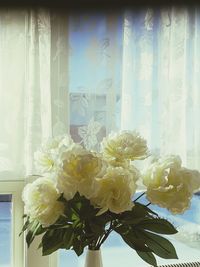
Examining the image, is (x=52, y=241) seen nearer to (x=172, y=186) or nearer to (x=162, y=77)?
(x=172, y=186)

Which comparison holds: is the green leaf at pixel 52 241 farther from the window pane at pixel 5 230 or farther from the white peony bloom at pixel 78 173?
the window pane at pixel 5 230

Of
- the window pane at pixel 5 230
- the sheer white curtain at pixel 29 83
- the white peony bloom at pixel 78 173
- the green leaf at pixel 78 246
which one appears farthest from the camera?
the window pane at pixel 5 230

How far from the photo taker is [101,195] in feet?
3.78

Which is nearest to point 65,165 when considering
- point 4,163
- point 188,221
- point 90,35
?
point 4,163

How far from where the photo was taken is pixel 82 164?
44.5 inches

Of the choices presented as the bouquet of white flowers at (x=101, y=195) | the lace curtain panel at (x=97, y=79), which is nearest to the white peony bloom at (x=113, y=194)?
the bouquet of white flowers at (x=101, y=195)

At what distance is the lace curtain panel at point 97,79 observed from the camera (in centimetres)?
174

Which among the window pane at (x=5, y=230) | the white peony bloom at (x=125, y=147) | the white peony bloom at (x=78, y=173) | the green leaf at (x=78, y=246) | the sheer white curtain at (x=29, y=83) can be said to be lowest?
the window pane at (x=5, y=230)

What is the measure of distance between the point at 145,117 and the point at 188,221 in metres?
0.49

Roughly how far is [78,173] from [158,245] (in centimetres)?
34

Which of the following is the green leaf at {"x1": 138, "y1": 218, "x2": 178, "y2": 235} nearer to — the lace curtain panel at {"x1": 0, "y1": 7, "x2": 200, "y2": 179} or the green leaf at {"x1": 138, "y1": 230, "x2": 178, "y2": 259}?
the green leaf at {"x1": 138, "y1": 230, "x2": 178, "y2": 259}

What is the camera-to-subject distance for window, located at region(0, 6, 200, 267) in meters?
1.74

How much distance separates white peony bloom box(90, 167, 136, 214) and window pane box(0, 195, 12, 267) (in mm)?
792

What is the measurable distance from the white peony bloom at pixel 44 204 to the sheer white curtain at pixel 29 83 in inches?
21.3
